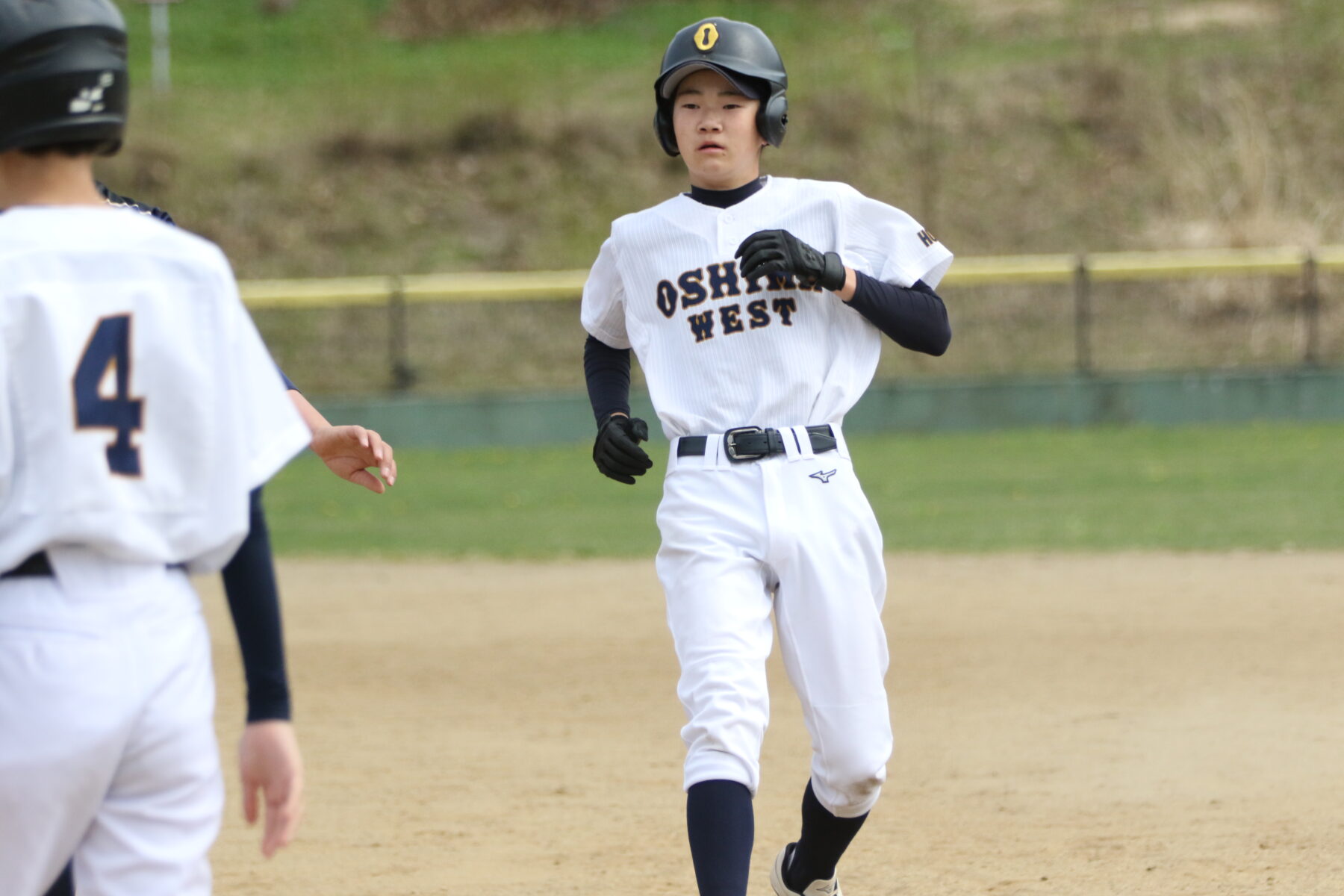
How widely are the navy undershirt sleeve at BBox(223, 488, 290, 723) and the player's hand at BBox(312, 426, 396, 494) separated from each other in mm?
873

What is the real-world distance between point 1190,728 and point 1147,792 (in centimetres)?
87

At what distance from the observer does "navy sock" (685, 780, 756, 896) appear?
3055 millimetres

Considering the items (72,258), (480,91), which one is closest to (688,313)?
(72,258)

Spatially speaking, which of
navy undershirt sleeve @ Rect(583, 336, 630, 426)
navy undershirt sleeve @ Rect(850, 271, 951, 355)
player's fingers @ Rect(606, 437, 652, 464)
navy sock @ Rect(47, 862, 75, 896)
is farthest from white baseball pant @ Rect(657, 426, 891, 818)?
navy sock @ Rect(47, 862, 75, 896)

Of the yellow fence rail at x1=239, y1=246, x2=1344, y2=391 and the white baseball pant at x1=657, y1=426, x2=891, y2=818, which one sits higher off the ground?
the white baseball pant at x1=657, y1=426, x2=891, y2=818

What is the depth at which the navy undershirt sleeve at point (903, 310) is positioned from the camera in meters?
3.35

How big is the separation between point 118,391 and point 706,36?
6.07 ft

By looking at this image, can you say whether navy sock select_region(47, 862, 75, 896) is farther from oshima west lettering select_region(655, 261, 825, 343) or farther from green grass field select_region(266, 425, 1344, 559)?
green grass field select_region(266, 425, 1344, 559)

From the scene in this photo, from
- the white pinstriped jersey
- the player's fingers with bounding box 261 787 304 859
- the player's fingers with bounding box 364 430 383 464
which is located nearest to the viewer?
the player's fingers with bounding box 261 787 304 859

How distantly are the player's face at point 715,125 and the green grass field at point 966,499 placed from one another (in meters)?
6.40

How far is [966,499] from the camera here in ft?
38.5

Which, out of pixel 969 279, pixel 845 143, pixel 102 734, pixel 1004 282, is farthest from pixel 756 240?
pixel 845 143

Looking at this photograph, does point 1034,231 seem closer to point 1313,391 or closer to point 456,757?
point 1313,391

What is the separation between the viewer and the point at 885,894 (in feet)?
12.4
